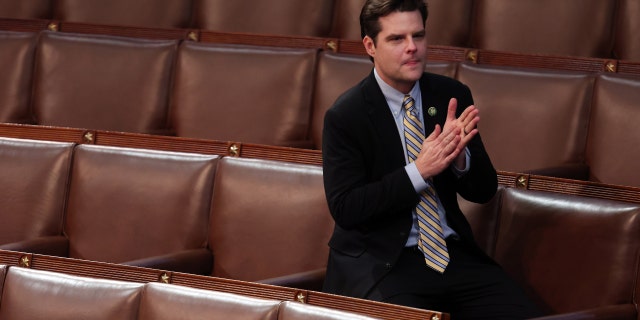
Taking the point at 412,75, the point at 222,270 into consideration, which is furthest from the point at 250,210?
the point at 412,75

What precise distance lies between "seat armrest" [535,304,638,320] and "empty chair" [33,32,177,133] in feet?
1.23

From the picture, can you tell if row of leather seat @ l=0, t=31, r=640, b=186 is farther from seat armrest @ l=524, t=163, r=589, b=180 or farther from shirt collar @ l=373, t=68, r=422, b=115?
shirt collar @ l=373, t=68, r=422, b=115

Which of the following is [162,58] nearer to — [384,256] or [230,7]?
[230,7]

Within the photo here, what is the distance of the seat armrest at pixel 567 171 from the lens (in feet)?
1.93

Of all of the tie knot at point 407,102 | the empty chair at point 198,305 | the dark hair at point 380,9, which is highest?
the dark hair at point 380,9

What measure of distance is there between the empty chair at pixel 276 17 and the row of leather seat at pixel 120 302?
0.39 m

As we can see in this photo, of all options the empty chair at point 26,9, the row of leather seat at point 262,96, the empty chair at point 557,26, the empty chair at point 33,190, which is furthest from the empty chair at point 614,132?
the empty chair at point 26,9

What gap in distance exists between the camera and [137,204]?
0.63 metres

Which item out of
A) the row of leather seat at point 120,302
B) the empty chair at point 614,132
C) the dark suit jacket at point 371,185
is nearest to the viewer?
the row of leather seat at point 120,302

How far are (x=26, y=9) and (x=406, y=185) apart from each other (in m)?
0.54

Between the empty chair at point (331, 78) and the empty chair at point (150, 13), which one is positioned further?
the empty chair at point (150, 13)

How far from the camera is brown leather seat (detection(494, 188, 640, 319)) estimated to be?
1.67 feet

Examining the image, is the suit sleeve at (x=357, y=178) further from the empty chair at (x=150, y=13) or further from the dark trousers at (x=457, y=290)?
the empty chair at (x=150, y=13)

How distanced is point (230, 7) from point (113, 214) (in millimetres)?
253
